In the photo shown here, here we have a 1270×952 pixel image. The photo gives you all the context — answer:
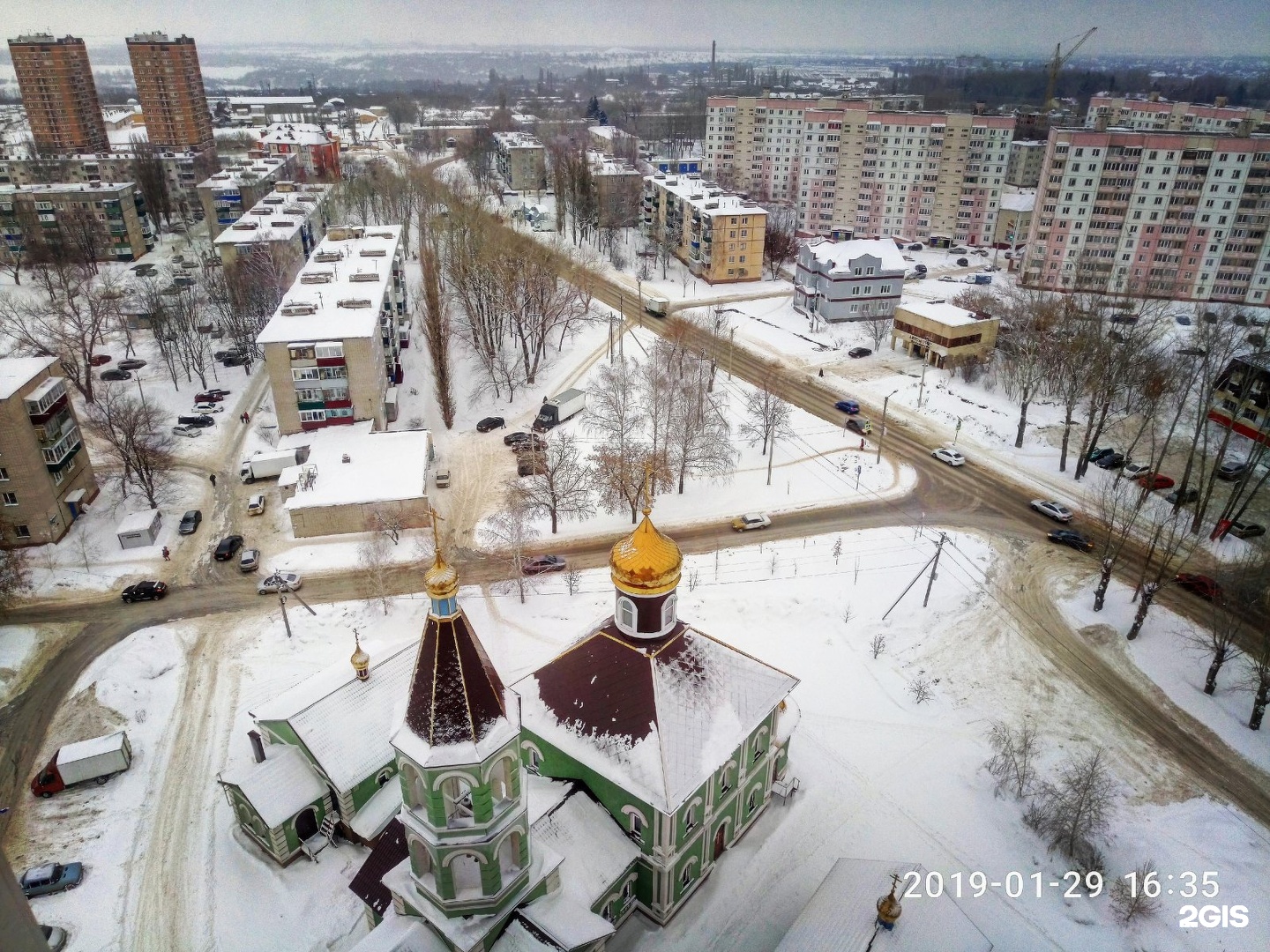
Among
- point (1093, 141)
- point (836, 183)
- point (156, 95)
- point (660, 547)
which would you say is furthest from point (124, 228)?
point (1093, 141)

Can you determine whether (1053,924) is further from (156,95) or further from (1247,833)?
(156,95)

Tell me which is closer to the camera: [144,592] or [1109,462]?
[144,592]

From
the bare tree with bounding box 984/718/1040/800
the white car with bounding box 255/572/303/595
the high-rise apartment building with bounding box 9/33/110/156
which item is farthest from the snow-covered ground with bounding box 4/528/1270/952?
the high-rise apartment building with bounding box 9/33/110/156

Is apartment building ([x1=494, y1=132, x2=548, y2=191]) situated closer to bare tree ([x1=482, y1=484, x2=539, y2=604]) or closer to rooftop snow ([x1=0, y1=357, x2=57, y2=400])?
rooftop snow ([x1=0, y1=357, x2=57, y2=400])

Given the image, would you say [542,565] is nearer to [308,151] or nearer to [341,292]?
[341,292]

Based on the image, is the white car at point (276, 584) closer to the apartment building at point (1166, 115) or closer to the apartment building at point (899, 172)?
the apartment building at point (899, 172)

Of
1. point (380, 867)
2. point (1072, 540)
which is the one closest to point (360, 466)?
point (380, 867)
